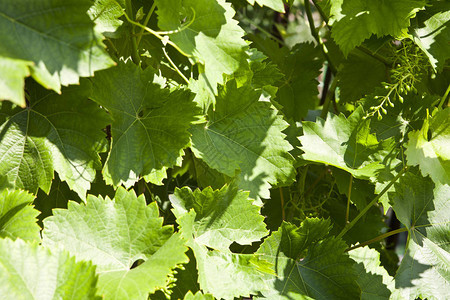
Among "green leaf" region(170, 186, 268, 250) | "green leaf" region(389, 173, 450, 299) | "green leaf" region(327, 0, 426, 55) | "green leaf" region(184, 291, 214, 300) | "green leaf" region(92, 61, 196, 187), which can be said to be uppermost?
"green leaf" region(327, 0, 426, 55)

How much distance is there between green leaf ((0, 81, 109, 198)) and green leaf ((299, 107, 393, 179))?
569mm

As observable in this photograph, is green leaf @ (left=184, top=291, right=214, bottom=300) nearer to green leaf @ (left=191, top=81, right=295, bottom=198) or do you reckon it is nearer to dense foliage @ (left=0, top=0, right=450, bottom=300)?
dense foliage @ (left=0, top=0, right=450, bottom=300)

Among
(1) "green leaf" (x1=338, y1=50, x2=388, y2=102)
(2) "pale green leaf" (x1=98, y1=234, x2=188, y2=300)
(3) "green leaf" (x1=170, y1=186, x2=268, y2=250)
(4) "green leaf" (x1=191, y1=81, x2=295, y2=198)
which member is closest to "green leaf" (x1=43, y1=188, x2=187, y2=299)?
(2) "pale green leaf" (x1=98, y1=234, x2=188, y2=300)

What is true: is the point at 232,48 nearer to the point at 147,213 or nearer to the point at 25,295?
the point at 147,213

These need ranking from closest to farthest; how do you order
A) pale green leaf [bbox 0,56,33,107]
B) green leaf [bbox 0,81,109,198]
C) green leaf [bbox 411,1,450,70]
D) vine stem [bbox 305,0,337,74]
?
pale green leaf [bbox 0,56,33,107]
green leaf [bbox 0,81,109,198]
green leaf [bbox 411,1,450,70]
vine stem [bbox 305,0,337,74]

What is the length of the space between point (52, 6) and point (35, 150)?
31 cm

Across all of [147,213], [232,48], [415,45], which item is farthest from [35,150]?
[415,45]

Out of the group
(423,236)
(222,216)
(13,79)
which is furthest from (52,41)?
(423,236)

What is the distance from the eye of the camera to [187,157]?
1.47m

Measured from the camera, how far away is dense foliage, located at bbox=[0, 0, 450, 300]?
85 centimetres

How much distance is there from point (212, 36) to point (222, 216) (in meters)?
0.41

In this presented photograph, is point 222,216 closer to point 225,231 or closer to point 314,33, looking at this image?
point 225,231

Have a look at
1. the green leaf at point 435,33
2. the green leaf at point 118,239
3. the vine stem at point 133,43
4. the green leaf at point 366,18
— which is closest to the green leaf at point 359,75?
the green leaf at point 435,33

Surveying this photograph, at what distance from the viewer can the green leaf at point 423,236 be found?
1229 millimetres
